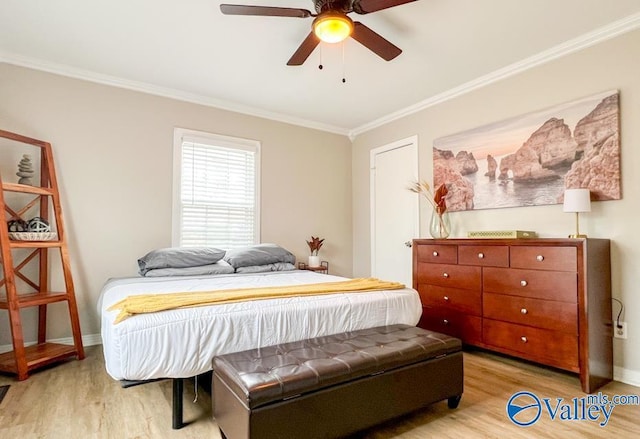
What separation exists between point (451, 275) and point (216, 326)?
2146mm

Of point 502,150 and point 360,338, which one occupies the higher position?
point 502,150

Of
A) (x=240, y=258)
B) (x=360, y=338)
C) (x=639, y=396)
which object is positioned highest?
(x=240, y=258)

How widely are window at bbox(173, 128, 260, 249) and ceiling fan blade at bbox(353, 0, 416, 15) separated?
7.99 ft

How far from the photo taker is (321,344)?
189cm

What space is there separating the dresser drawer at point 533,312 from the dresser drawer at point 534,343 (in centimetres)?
4

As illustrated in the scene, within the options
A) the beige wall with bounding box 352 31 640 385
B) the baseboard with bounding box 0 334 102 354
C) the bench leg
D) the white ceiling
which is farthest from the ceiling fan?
the baseboard with bounding box 0 334 102 354

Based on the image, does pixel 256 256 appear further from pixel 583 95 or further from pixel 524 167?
pixel 583 95

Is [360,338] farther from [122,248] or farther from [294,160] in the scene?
[294,160]

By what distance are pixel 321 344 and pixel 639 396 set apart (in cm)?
210

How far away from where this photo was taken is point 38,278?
3107mm

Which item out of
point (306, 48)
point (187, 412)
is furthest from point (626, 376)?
point (306, 48)

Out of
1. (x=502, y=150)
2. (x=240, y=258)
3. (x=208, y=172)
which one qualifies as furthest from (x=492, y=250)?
(x=208, y=172)

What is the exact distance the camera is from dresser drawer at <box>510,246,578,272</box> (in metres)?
2.38

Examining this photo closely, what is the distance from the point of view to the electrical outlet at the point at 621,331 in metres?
2.50
